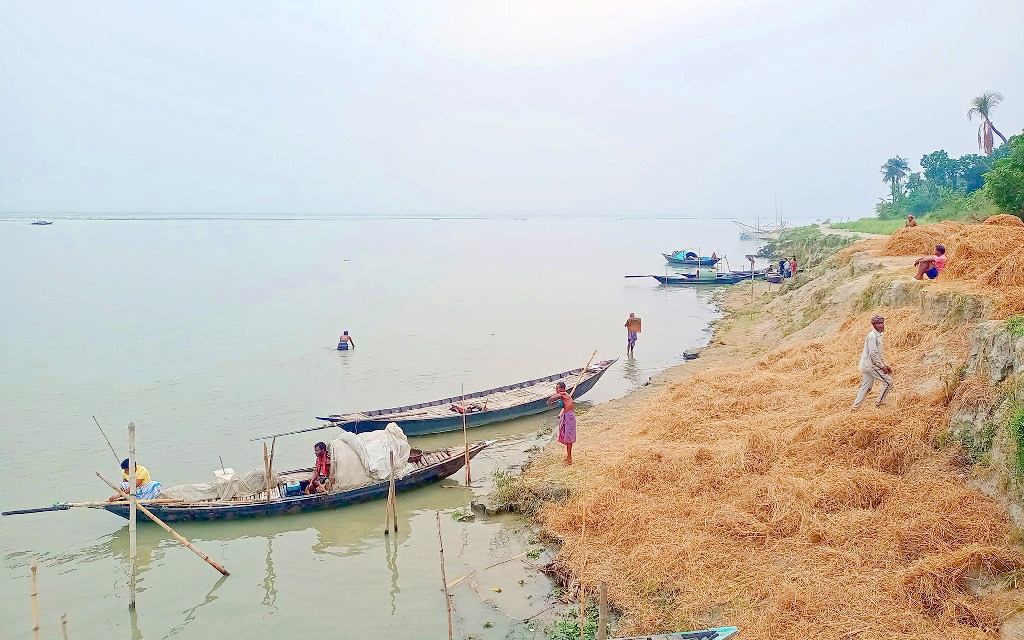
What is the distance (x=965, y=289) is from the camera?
497 inches

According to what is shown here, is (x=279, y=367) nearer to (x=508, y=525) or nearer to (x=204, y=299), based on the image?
(x=508, y=525)

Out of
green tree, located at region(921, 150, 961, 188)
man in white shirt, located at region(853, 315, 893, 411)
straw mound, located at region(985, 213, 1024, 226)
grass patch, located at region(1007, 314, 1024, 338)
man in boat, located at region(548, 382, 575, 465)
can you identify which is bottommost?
man in boat, located at region(548, 382, 575, 465)

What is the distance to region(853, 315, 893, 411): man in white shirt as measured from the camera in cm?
1057

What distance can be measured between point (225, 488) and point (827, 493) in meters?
10.6

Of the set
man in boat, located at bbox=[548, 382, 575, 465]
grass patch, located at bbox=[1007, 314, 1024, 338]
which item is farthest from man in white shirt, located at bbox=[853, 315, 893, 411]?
man in boat, located at bbox=[548, 382, 575, 465]

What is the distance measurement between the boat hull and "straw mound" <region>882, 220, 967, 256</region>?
12156 mm

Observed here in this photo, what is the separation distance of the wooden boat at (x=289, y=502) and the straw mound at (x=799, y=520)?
2.23 meters

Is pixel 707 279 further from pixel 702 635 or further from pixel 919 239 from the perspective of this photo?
pixel 702 635

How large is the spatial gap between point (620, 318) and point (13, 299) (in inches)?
1606

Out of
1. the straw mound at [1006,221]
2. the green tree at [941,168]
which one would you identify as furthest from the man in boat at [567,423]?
the green tree at [941,168]

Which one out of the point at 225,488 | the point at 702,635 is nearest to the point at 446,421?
the point at 225,488

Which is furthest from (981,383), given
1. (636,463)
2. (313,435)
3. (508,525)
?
(313,435)

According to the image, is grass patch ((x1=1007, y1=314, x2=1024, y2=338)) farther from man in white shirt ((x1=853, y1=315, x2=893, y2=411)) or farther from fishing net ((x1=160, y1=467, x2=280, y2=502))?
fishing net ((x1=160, y1=467, x2=280, y2=502))

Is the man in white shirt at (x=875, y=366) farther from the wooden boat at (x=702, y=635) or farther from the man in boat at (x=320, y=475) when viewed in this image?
the man in boat at (x=320, y=475)
